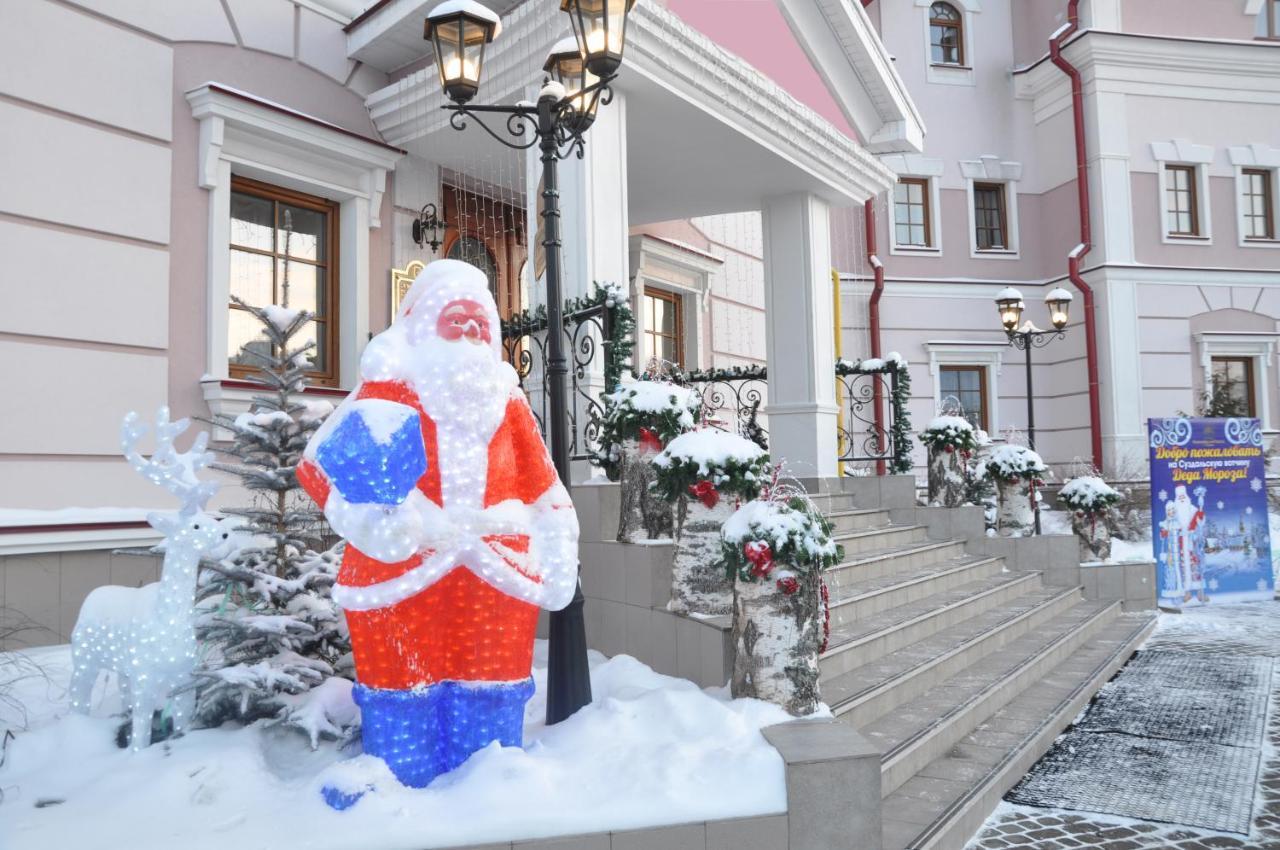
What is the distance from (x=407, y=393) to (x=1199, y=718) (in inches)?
210

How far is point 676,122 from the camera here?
7051mm

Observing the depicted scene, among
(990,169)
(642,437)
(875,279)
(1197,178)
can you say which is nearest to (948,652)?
(642,437)

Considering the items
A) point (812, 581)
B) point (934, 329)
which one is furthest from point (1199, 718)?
point (934, 329)

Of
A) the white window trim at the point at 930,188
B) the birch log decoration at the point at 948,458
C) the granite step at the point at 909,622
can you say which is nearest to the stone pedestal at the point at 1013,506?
the birch log decoration at the point at 948,458

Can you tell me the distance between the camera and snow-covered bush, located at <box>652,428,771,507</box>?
14.8 ft

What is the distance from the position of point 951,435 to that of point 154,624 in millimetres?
7679

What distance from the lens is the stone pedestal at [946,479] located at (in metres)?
9.05

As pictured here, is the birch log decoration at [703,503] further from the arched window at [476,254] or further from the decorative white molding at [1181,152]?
the decorative white molding at [1181,152]

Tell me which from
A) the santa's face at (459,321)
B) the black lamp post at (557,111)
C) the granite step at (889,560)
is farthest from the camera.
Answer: the granite step at (889,560)

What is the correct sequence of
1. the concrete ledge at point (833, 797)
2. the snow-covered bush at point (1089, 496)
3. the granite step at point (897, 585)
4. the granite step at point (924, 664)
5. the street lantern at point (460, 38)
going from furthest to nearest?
the snow-covered bush at point (1089, 496), the granite step at point (897, 585), the granite step at point (924, 664), the street lantern at point (460, 38), the concrete ledge at point (833, 797)

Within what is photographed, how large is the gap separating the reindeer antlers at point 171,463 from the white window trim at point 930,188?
1326 cm

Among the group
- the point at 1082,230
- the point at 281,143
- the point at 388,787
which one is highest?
the point at 1082,230

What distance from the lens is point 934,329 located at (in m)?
15.1

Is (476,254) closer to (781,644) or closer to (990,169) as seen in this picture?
(781,644)
